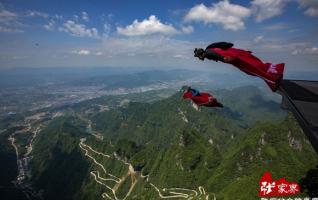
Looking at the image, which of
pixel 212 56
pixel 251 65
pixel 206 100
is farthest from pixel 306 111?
pixel 206 100

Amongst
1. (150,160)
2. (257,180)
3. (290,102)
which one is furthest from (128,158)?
(290,102)

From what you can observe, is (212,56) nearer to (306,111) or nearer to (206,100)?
(306,111)

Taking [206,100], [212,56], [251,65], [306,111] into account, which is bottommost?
[206,100]

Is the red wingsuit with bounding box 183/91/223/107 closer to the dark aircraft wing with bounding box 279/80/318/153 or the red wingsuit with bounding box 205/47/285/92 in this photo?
the dark aircraft wing with bounding box 279/80/318/153

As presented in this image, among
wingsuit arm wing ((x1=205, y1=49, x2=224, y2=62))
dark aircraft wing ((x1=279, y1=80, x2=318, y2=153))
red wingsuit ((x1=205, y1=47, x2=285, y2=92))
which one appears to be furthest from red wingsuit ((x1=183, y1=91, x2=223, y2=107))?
wingsuit arm wing ((x1=205, y1=49, x2=224, y2=62))

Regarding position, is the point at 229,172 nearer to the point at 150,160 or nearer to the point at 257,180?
the point at 257,180

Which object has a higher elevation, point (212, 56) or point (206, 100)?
point (212, 56)

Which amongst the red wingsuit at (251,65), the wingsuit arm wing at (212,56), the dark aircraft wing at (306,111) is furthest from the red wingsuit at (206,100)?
the wingsuit arm wing at (212,56)

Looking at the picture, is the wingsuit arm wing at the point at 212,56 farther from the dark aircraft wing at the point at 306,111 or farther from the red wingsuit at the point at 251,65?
the dark aircraft wing at the point at 306,111

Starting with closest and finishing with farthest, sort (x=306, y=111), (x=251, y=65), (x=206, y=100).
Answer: (x=251, y=65) < (x=306, y=111) < (x=206, y=100)
